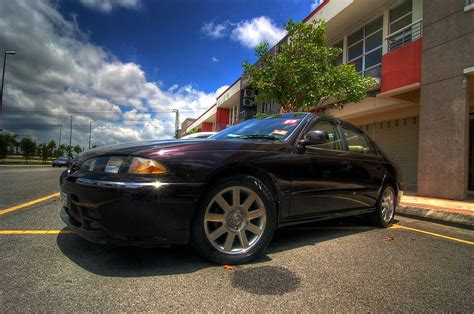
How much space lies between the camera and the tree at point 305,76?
9.49 metres

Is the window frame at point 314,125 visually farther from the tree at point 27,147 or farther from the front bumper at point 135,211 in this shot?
the tree at point 27,147

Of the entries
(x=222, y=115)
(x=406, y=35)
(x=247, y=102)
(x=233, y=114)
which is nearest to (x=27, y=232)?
(x=406, y=35)

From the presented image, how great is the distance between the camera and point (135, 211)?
7.83 ft

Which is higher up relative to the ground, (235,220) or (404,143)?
(404,143)

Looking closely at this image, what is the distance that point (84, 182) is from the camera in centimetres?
256

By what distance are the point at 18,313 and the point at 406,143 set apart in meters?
13.5

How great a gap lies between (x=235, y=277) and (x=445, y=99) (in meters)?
8.29

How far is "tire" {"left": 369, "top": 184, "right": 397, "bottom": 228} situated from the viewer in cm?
457

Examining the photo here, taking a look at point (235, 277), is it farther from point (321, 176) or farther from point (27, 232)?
point (27, 232)

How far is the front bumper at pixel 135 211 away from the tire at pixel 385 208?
120 inches

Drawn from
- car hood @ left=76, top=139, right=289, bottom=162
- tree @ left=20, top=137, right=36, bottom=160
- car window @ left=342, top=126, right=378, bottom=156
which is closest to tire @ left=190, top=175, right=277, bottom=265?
car hood @ left=76, top=139, right=289, bottom=162

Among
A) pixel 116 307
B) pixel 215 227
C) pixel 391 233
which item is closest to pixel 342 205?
pixel 391 233

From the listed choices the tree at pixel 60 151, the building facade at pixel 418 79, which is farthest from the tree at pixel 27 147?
the building facade at pixel 418 79

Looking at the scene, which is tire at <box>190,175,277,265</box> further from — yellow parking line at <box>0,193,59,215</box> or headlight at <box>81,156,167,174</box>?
yellow parking line at <box>0,193,59,215</box>
